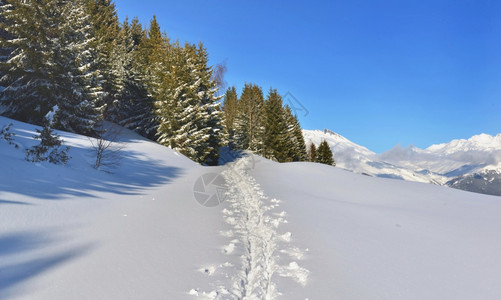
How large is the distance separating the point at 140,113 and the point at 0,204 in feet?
81.1

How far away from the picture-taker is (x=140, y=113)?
27.8 m

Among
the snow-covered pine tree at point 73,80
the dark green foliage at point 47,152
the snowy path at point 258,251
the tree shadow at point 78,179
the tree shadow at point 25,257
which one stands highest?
the snow-covered pine tree at point 73,80

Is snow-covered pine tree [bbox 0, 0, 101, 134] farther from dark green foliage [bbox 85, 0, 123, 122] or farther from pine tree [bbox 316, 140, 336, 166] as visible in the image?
pine tree [bbox 316, 140, 336, 166]

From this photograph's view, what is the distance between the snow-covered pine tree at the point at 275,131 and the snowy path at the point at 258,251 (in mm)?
25679

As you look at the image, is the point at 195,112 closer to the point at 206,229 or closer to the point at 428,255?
the point at 206,229

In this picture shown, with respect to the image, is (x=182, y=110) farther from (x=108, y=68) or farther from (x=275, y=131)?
(x=275, y=131)

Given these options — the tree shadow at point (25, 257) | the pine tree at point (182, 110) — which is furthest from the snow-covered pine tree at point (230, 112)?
the tree shadow at point (25, 257)

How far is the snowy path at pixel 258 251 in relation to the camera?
11.5ft

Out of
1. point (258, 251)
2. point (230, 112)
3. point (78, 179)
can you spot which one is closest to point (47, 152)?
point (78, 179)

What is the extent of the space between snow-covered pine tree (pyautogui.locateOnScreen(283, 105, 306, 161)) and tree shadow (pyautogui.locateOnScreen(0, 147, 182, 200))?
958 inches

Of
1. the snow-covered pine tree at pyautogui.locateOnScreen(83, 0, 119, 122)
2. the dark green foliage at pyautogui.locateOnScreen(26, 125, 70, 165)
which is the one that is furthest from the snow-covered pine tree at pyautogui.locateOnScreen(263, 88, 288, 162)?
the dark green foliage at pyautogui.locateOnScreen(26, 125, 70, 165)

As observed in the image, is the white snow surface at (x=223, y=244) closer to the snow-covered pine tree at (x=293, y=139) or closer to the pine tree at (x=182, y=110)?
the pine tree at (x=182, y=110)

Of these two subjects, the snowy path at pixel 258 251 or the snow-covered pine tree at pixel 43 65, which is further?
the snow-covered pine tree at pixel 43 65

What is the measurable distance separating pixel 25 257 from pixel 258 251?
139 inches
